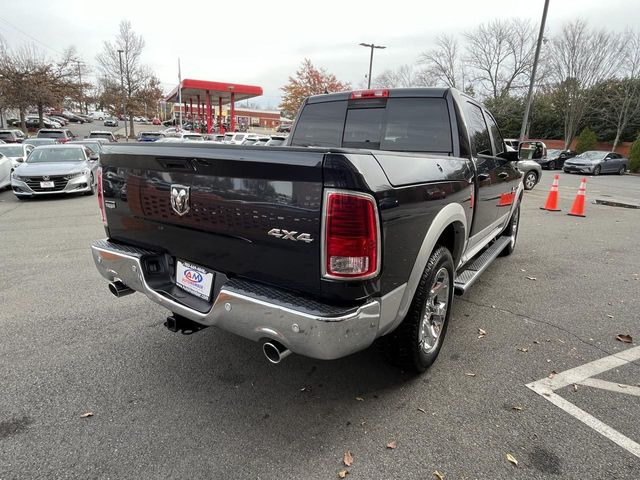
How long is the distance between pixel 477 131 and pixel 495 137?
3.11ft

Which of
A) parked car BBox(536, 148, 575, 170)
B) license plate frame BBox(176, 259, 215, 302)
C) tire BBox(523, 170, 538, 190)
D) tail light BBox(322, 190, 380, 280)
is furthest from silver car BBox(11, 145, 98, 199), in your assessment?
parked car BBox(536, 148, 575, 170)

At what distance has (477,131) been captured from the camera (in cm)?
402

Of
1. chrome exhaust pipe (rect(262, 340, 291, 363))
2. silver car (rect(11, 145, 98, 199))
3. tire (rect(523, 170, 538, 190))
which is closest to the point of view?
chrome exhaust pipe (rect(262, 340, 291, 363))

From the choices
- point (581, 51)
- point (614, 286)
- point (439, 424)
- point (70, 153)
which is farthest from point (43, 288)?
point (581, 51)

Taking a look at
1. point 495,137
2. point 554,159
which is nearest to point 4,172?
point 495,137

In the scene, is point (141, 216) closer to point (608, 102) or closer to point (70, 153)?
point (70, 153)

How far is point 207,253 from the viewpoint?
2.51 meters

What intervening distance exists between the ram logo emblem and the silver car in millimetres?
11022

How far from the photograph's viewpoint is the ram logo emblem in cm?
205

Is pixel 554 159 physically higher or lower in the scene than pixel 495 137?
lower

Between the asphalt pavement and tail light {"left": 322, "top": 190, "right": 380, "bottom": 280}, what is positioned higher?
tail light {"left": 322, "top": 190, "right": 380, "bottom": 280}

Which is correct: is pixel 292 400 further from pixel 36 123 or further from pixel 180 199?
pixel 36 123

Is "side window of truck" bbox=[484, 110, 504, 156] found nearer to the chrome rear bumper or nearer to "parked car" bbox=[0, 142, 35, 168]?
the chrome rear bumper

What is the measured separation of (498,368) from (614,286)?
3.02 m
